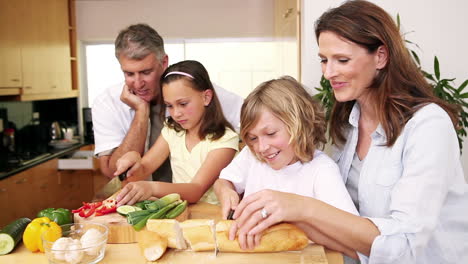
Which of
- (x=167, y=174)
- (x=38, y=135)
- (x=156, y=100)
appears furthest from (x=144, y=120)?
(x=38, y=135)

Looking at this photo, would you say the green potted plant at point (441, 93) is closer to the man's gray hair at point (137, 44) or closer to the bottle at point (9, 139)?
the man's gray hair at point (137, 44)

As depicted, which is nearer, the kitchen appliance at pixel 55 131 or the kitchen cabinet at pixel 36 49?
the kitchen cabinet at pixel 36 49

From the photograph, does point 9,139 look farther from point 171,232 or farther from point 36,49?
point 171,232

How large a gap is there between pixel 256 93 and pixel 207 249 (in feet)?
1.98

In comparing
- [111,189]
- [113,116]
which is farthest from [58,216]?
[113,116]

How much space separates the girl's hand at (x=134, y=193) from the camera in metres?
1.48

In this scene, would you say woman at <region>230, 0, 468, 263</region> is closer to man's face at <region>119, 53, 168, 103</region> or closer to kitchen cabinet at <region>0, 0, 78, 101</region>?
man's face at <region>119, 53, 168, 103</region>

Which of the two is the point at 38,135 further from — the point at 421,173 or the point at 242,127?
the point at 421,173

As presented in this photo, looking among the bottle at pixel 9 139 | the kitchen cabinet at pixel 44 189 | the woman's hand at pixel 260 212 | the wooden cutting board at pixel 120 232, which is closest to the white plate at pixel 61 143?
the kitchen cabinet at pixel 44 189

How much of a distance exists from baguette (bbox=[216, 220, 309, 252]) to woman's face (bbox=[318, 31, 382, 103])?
0.48m

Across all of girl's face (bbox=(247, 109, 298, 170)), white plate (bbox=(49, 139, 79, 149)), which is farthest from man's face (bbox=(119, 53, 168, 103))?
white plate (bbox=(49, 139, 79, 149))

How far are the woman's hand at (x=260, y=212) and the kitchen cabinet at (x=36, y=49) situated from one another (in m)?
3.26

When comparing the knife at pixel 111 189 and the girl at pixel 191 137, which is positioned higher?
the girl at pixel 191 137

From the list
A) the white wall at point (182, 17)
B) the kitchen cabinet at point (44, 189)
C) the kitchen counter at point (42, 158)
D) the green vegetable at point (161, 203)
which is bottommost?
the kitchen cabinet at point (44, 189)
